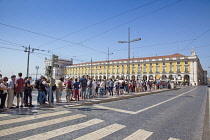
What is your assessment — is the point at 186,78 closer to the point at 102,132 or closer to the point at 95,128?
the point at 95,128

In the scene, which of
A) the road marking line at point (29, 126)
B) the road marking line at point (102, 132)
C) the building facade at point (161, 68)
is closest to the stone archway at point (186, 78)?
the building facade at point (161, 68)

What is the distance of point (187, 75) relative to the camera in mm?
62781

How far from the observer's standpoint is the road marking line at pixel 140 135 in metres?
4.18

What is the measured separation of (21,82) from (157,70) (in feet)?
222

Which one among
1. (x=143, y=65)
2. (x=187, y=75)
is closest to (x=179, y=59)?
(x=187, y=75)

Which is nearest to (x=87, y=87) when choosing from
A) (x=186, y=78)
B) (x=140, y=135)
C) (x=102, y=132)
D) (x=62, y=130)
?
(x=62, y=130)

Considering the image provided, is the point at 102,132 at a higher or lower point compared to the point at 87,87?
lower

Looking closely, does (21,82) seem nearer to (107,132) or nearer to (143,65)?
(107,132)

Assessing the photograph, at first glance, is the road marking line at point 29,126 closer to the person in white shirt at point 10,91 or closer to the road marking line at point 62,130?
the road marking line at point 62,130

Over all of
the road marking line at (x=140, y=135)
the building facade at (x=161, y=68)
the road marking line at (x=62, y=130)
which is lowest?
the road marking line at (x=140, y=135)

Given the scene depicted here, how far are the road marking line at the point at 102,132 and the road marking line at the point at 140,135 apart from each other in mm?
639

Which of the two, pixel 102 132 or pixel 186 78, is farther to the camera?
pixel 186 78

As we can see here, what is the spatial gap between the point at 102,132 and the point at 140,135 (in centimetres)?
120

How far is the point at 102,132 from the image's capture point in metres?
4.58
